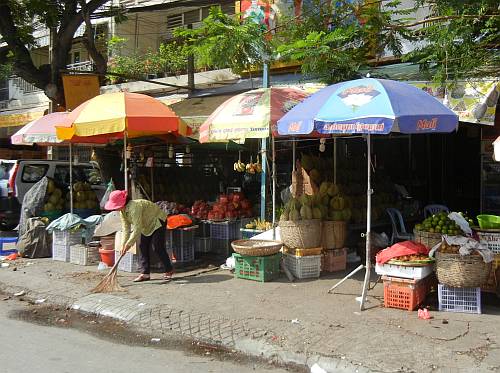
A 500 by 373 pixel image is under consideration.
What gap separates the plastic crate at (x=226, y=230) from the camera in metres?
9.64

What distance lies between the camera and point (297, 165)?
899 centimetres

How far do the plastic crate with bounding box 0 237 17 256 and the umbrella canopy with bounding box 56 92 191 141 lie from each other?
11.5 ft

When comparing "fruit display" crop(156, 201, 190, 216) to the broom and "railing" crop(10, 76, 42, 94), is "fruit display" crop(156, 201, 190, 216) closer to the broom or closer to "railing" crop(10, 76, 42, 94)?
the broom

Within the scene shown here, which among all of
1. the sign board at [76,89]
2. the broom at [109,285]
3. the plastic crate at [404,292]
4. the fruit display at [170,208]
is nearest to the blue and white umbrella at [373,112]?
the plastic crate at [404,292]

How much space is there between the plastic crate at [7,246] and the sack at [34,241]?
508 mm

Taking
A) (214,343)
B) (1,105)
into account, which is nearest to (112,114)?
(214,343)

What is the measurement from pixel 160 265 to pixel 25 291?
2.12 metres

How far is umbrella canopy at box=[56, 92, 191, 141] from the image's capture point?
8.07m

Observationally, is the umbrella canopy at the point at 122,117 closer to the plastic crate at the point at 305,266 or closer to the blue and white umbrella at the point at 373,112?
the blue and white umbrella at the point at 373,112

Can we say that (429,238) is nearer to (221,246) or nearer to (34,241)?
(221,246)

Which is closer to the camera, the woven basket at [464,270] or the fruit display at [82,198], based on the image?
the woven basket at [464,270]

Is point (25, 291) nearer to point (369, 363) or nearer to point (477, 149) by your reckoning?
point (369, 363)

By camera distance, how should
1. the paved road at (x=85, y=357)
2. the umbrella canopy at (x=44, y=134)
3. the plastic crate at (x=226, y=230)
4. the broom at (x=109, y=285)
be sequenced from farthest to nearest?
1. the umbrella canopy at (x=44, y=134)
2. the plastic crate at (x=226, y=230)
3. the broom at (x=109, y=285)
4. the paved road at (x=85, y=357)

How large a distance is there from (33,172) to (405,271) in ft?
35.8
